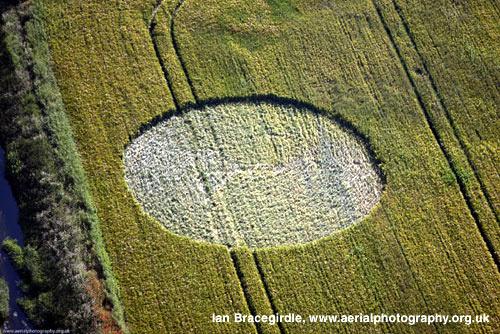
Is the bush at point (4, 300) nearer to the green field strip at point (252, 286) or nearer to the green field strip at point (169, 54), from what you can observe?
the green field strip at point (252, 286)

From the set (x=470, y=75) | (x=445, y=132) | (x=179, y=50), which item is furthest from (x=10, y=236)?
(x=470, y=75)

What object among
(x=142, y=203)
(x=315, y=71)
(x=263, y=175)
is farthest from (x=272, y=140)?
(x=142, y=203)

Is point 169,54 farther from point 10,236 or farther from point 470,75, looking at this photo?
point 470,75

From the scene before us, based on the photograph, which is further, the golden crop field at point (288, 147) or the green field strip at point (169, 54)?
the green field strip at point (169, 54)

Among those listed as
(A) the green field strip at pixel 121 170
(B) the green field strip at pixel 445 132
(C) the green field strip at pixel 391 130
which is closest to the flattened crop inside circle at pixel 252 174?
(A) the green field strip at pixel 121 170

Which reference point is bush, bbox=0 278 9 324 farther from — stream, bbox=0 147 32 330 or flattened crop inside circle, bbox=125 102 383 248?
flattened crop inside circle, bbox=125 102 383 248

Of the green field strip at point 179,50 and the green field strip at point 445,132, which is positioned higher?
the green field strip at point 179,50

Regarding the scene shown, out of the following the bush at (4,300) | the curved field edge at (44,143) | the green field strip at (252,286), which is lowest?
the green field strip at (252,286)
